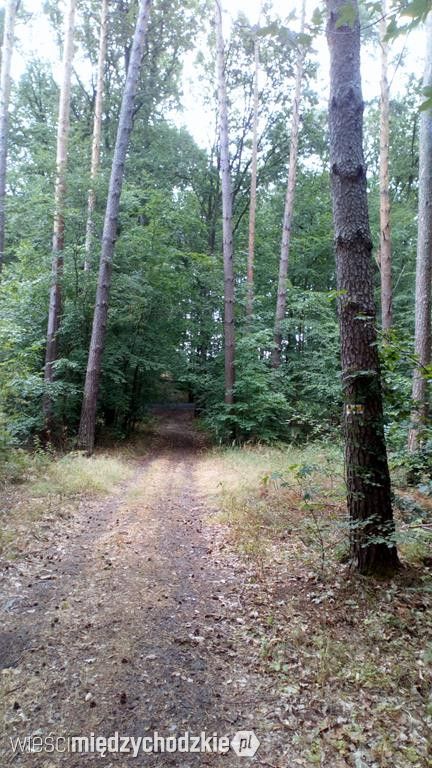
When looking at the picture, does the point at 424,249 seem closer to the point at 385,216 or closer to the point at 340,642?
the point at 385,216

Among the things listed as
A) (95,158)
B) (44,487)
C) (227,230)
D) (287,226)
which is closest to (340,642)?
(44,487)

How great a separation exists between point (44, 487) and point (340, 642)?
5.37m

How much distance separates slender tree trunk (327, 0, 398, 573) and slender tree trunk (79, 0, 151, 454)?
7.36 meters

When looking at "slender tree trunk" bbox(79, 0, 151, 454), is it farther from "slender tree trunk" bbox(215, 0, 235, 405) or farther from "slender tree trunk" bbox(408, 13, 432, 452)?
"slender tree trunk" bbox(408, 13, 432, 452)

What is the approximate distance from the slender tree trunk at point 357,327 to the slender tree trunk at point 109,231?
736 cm

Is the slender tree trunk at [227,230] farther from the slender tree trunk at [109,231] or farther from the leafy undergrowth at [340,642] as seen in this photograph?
the leafy undergrowth at [340,642]

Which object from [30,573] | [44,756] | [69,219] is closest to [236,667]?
[44,756]

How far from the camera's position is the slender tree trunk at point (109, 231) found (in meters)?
9.45

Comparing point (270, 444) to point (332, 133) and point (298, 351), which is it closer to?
point (298, 351)

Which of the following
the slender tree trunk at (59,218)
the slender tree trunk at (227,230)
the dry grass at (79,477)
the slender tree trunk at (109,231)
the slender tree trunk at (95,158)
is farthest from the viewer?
the slender tree trunk at (227,230)

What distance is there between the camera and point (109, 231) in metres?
9.99

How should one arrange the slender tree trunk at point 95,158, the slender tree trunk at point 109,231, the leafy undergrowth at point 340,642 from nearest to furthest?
the leafy undergrowth at point 340,642, the slender tree trunk at point 109,231, the slender tree trunk at point 95,158

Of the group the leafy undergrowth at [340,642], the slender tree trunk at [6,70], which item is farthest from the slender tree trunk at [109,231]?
the leafy undergrowth at [340,642]

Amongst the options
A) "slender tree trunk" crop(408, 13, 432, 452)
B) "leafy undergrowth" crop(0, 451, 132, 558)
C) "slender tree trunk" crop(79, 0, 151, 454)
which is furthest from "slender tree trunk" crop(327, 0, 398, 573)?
"slender tree trunk" crop(79, 0, 151, 454)
